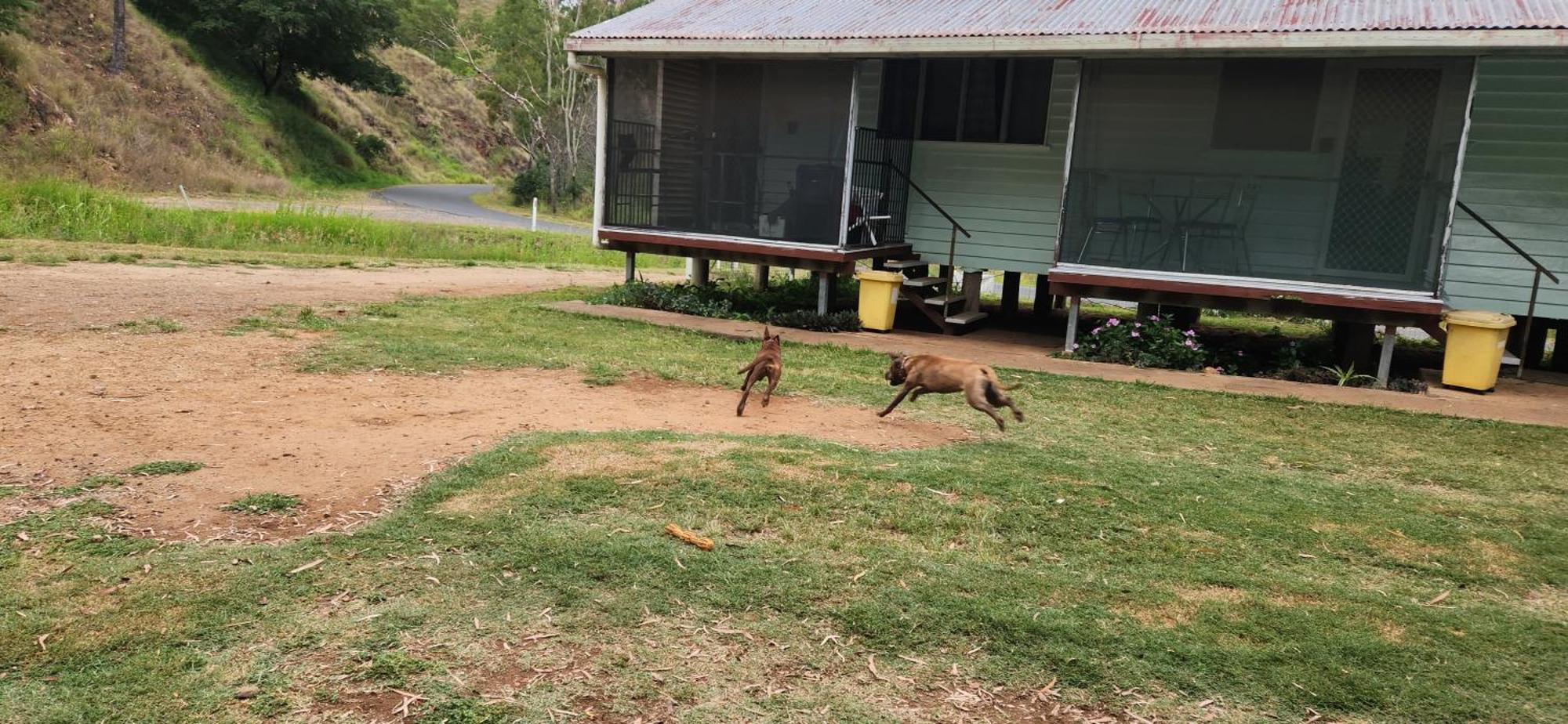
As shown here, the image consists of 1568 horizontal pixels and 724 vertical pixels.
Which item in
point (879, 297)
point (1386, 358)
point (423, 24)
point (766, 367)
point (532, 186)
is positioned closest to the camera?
point (766, 367)

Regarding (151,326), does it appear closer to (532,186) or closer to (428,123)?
(532,186)

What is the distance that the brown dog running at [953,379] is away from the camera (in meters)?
5.66

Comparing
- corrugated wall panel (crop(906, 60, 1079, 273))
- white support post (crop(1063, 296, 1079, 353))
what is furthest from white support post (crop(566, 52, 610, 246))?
white support post (crop(1063, 296, 1079, 353))

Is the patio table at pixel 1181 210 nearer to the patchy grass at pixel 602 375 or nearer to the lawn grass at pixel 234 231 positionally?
the patchy grass at pixel 602 375

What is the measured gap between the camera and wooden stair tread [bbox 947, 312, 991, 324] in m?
11.5

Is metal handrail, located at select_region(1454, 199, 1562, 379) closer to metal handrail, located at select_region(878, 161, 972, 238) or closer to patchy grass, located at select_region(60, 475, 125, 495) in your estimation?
metal handrail, located at select_region(878, 161, 972, 238)

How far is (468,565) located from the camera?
12.7 ft

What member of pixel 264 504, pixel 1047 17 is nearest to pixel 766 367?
pixel 264 504

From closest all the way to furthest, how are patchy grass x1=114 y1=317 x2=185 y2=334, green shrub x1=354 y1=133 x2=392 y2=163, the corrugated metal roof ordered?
patchy grass x1=114 y1=317 x2=185 y2=334 < the corrugated metal roof < green shrub x1=354 y1=133 x2=392 y2=163

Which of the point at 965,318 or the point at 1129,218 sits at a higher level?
the point at 1129,218

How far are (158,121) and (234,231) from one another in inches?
692

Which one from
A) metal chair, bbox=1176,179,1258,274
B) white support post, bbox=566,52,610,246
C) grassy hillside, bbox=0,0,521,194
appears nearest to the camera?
metal chair, bbox=1176,179,1258,274

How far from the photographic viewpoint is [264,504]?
4355 mm

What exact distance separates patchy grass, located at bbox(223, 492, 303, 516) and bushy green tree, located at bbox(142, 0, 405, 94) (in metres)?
35.5
